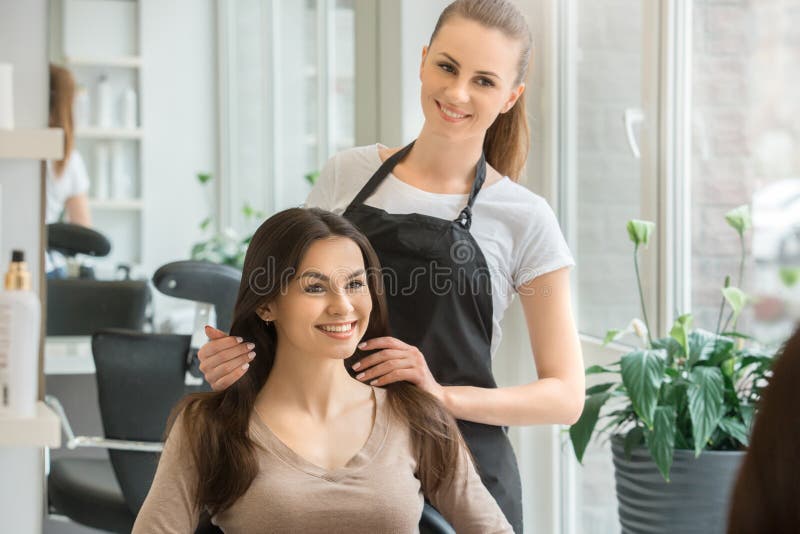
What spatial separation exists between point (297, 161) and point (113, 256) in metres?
0.73

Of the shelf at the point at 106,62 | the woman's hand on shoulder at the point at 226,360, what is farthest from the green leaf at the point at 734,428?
Answer: the shelf at the point at 106,62

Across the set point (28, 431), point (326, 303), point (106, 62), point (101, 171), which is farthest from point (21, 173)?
point (326, 303)

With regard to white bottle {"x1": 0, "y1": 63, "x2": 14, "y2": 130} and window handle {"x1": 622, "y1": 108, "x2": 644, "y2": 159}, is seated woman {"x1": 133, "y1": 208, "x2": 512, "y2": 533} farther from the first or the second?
window handle {"x1": 622, "y1": 108, "x2": 644, "y2": 159}

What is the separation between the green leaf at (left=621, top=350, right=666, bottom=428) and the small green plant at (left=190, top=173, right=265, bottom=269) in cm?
88

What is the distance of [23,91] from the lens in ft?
6.15

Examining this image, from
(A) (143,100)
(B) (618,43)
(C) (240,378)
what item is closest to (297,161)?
(A) (143,100)

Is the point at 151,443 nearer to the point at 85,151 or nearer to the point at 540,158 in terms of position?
the point at 85,151

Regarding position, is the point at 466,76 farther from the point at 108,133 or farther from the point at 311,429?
the point at 108,133

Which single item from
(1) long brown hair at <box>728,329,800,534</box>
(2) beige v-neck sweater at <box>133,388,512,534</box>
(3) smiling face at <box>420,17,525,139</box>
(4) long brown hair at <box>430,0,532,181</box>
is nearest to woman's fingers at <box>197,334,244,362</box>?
(2) beige v-neck sweater at <box>133,388,512,534</box>

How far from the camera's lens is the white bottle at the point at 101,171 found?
2.07m

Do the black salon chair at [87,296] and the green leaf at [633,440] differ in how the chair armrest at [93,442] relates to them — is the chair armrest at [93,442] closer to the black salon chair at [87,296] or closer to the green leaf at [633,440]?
the black salon chair at [87,296]

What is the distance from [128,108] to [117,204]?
0.67 ft

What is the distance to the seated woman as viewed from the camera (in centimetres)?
135

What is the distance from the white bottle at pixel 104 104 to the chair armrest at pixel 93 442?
1.88 feet
